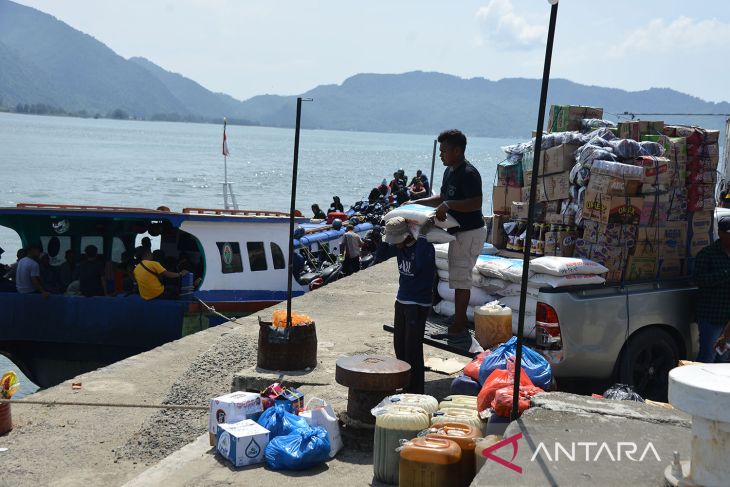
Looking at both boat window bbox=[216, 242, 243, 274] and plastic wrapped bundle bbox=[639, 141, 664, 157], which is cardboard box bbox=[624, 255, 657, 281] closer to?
plastic wrapped bundle bbox=[639, 141, 664, 157]

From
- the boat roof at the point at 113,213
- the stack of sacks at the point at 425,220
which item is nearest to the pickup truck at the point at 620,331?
the stack of sacks at the point at 425,220

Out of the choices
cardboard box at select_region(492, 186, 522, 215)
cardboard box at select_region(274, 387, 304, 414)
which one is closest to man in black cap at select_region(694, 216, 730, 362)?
cardboard box at select_region(492, 186, 522, 215)

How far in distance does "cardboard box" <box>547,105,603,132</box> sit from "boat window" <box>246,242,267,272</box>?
8.54 m

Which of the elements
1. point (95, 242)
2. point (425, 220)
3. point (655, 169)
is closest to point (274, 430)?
point (425, 220)

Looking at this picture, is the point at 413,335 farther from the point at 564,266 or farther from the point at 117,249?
the point at 117,249

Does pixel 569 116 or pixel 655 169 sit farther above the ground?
pixel 569 116

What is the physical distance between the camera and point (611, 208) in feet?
24.3

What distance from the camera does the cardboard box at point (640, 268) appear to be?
25.2 ft

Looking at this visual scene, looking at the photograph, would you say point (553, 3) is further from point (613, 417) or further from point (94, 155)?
point (94, 155)

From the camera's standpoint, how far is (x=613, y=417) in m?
5.14

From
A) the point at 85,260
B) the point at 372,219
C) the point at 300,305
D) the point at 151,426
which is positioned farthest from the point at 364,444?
the point at 372,219

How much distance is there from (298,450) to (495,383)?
4.88 ft

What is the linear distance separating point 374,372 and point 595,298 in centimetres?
210

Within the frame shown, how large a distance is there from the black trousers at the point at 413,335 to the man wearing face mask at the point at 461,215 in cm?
53
